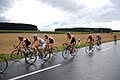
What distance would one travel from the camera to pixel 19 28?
71875mm

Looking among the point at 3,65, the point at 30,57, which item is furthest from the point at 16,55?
the point at 3,65

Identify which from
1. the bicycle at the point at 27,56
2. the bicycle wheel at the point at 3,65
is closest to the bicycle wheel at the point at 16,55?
the bicycle at the point at 27,56

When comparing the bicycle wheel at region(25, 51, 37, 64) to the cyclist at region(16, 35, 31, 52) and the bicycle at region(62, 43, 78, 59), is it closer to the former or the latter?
the cyclist at region(16, 35, 31, 52)

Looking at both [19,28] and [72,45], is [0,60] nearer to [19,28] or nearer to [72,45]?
[72,45]

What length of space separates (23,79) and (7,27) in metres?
62.7

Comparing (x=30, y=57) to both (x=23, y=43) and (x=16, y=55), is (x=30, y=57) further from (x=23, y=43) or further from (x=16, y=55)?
(x=16, y=55)

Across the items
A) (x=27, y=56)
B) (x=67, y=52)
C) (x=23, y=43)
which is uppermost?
(x=23, y=43)

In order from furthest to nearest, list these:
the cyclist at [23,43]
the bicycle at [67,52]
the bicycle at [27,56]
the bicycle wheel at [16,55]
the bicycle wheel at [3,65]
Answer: the bicycle at [67,52] < the bicycle wheel at [16,55] < the cyclist at [23,43] < the bicycle at [27,56] < the bicycle wheel at [3,65]

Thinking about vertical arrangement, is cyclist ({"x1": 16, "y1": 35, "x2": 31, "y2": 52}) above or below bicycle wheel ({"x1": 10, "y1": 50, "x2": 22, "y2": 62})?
above

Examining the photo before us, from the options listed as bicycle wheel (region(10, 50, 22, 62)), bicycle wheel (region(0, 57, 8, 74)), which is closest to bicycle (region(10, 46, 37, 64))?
bicycle wheel (region(10, 50, 22, 62))

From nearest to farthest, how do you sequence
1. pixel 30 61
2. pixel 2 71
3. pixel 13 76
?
pixel 13 76 < pixel 2 71 < pixel 30 61

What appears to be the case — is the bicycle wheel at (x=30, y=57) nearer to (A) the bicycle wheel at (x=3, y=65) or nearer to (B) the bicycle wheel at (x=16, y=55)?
(B) the bicycle wheel at (x=16, y=55)

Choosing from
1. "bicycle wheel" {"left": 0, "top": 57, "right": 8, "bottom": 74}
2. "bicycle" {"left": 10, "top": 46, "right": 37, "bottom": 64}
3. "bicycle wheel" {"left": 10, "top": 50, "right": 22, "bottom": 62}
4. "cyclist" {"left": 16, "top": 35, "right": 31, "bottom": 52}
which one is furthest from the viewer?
"bicycle wheel" {"left": 10, "top": 50, "right": 22, "bottom": 62}

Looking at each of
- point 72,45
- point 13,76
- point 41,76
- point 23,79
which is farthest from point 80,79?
point 72,45
